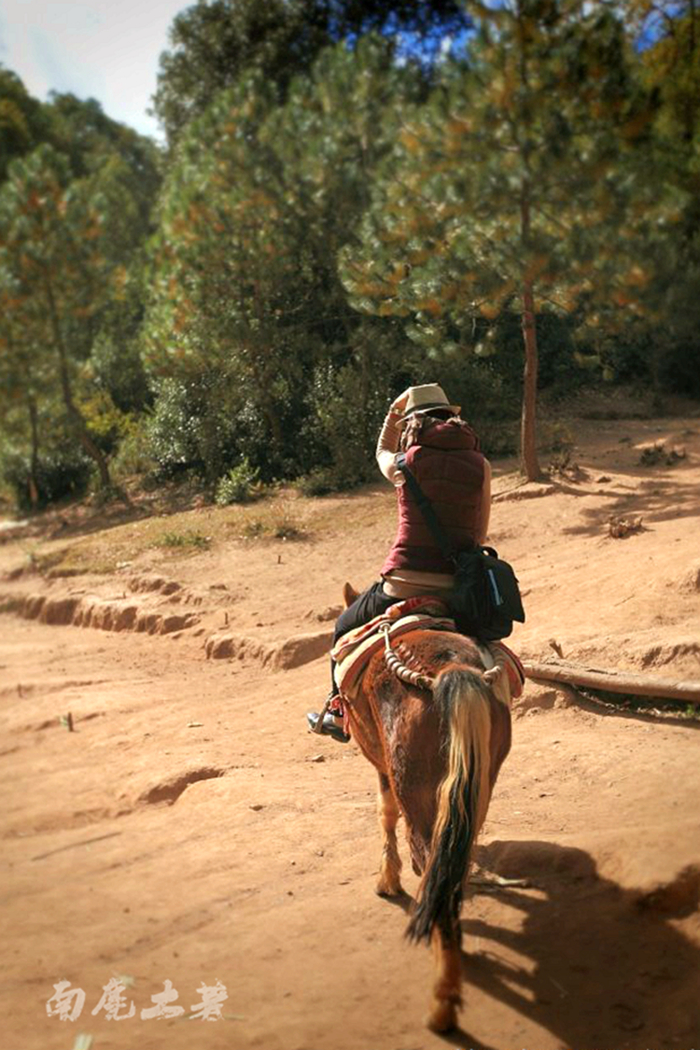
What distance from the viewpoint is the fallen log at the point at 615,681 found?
265 inches

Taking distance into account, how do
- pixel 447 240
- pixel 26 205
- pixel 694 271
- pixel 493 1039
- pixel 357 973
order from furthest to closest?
pixel 26 205 < pixel 694 271 < pixel 447 240 < pixel 357 973 < pixel 493 1039

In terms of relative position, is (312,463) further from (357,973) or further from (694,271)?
(357,973)

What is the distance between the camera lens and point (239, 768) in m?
7.62

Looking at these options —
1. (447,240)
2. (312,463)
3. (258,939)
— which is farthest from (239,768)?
(312,463)

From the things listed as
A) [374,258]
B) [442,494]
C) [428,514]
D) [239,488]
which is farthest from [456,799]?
[239,488]

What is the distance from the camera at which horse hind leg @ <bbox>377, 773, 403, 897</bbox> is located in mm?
5110

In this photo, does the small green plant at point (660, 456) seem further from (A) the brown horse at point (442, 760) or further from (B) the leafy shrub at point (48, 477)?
(B) the leafy shrub at point (48, 477)

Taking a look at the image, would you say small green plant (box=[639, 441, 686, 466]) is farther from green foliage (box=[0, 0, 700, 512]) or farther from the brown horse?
the brown horse

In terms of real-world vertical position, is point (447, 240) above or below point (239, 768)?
above

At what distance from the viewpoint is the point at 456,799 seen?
3.97 metres

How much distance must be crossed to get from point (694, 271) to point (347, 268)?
7047 mm

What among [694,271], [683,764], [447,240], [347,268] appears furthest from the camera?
[694,271]

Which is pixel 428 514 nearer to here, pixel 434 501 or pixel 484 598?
pixel 434 501

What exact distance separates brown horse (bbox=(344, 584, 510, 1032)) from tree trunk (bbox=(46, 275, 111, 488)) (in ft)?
63.7
